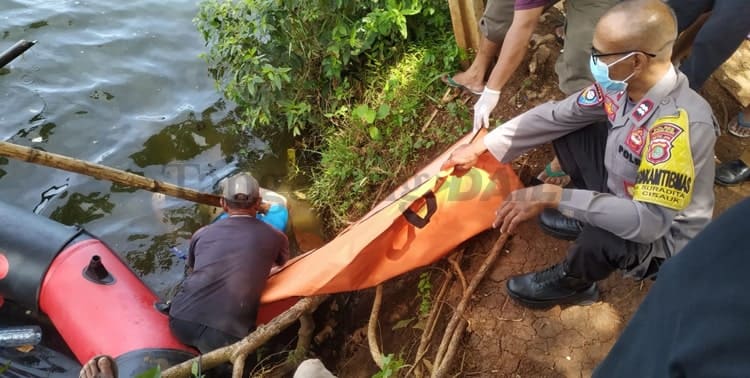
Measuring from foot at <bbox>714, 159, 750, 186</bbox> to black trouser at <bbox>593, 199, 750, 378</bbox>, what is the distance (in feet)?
9.20

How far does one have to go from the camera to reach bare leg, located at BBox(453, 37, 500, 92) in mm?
3773

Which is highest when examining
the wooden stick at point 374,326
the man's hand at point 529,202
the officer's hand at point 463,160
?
the man's hand at point 529,202

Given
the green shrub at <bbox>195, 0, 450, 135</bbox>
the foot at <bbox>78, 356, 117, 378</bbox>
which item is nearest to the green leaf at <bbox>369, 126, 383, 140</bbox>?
the green shrub at <bbox>195, 0, 450, 135</bbox>

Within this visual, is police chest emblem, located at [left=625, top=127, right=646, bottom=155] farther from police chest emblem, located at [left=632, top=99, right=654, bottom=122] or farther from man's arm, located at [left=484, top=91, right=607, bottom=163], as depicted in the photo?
man's arm, located at [left=484, top=91, right=607, bottom=163]

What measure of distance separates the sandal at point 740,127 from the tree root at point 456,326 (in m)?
1.77

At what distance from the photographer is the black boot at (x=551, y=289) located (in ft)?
9.07

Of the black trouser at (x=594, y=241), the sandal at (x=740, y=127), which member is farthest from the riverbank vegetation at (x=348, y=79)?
the sandal at (x=740, y=127)

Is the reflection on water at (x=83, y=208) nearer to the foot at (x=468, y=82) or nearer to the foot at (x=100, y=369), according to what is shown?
the foot at (x=100, y=369)

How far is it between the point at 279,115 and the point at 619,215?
10.9 feet

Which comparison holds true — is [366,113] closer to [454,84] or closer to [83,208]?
[454,84]

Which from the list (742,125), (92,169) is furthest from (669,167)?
(92,169)

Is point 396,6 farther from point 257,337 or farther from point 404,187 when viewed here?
point 257,337

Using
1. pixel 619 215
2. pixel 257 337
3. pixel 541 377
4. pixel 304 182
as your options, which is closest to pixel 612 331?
pixel 541 377

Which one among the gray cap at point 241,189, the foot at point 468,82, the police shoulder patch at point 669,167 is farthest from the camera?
the foot at point 468,82
